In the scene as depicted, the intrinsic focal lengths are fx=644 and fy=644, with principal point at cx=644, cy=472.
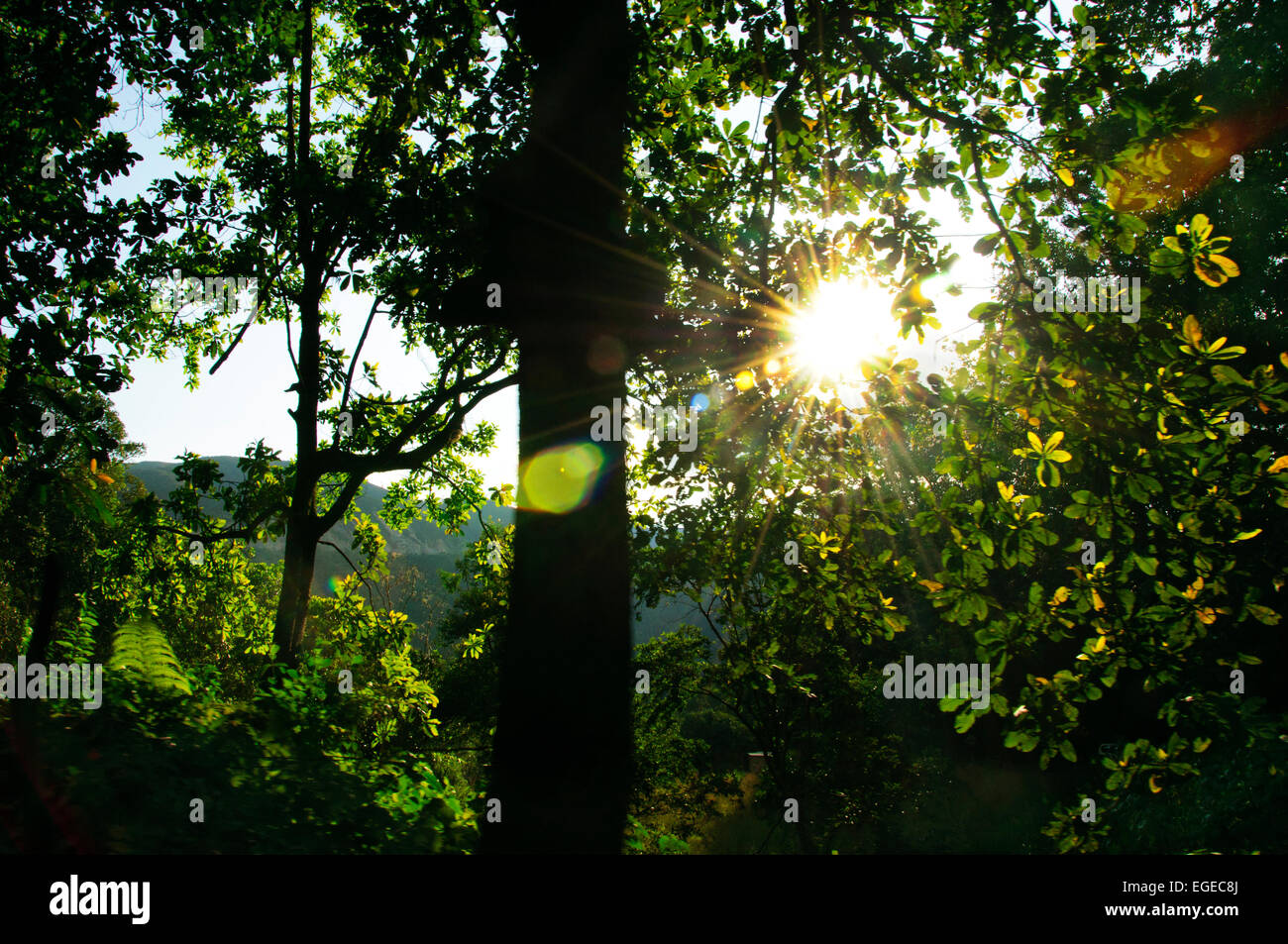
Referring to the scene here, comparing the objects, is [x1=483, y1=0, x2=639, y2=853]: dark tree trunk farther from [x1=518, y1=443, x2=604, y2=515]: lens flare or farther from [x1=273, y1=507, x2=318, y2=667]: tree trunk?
[x1=273, y1=507, x2=318, y2=667]: tree trunk

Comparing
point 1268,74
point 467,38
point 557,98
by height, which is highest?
point 1268,74

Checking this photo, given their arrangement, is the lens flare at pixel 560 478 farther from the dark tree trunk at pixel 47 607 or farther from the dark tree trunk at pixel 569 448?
the dark tree trunk at pixel 47 607

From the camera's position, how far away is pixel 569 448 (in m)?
3.69

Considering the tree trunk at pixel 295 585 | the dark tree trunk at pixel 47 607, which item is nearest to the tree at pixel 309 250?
the tree trunk at pixel 295 585

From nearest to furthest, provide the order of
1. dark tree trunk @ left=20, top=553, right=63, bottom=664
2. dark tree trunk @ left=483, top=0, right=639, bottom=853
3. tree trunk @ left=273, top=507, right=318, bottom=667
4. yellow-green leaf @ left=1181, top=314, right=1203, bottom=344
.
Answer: dark tree trunk @ left=483, top=0, right=639, bottom=853 < yellow-green leaf @ left=1181, top=314, right=1203, bottom=344 < dark tree trunk @ left=20, top=553, right=63, bottom=664 < tree trunk @ left=273, top=507, right=318, bottom=667

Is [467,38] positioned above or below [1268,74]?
below

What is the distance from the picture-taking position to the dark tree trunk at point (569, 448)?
325cm

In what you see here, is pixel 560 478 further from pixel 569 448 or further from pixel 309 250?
pixel 309 250

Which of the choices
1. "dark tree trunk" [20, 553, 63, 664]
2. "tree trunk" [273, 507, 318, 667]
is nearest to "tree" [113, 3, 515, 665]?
"tree trunk" [273, 507, 318, 667]

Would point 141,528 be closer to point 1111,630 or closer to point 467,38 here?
point 467,38

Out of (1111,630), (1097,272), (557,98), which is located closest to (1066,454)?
(1111,630)

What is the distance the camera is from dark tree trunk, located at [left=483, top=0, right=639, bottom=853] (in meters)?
3.25

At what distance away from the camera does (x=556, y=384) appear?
385 centimetres
